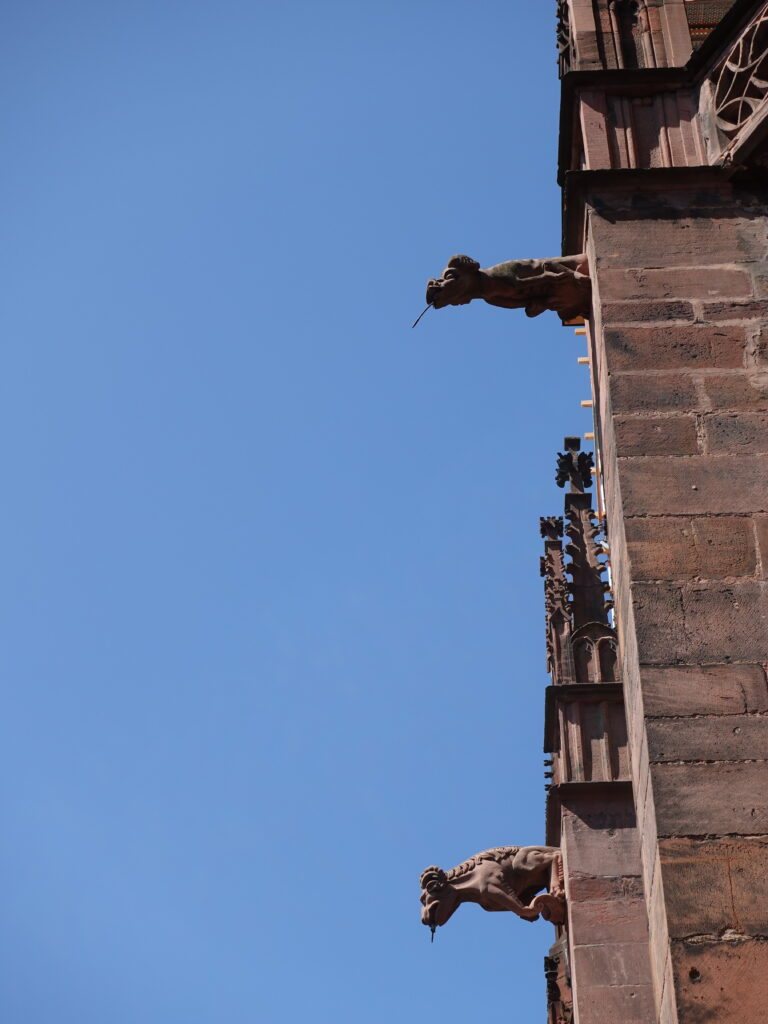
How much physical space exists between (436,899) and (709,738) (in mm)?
6351

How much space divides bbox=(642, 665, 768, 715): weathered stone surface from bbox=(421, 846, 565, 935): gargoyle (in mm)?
6083

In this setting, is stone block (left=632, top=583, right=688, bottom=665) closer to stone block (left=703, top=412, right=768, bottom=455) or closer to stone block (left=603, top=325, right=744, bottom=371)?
stone block (left=703, top=412, right=768, bottom=455)

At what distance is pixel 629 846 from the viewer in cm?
1150

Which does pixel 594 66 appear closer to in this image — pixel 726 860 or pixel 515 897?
pixel 726 860

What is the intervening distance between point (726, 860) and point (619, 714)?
709cm

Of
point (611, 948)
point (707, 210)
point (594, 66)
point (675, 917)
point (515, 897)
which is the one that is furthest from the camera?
point (515, 897)

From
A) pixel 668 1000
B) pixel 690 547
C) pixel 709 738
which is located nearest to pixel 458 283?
pixel 690 547

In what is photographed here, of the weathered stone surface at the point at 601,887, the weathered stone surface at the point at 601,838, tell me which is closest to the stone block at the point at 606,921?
the weathered stone surface at the point at 601,887

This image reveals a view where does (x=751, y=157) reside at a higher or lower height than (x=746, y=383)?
higher

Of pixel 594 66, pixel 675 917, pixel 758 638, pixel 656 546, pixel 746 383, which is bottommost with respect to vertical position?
pixel 675 917

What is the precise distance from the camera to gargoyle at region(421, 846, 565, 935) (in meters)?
11.8

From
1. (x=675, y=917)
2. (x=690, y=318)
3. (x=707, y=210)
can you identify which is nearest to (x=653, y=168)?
(x=707, y=210)

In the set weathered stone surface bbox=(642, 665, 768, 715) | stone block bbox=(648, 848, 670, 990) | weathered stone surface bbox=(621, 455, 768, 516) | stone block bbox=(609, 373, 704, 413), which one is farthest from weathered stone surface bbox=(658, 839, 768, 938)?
stone block bbox=(609, 373, 704, 413)

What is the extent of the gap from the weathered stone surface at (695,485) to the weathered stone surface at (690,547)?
0.05 metres
